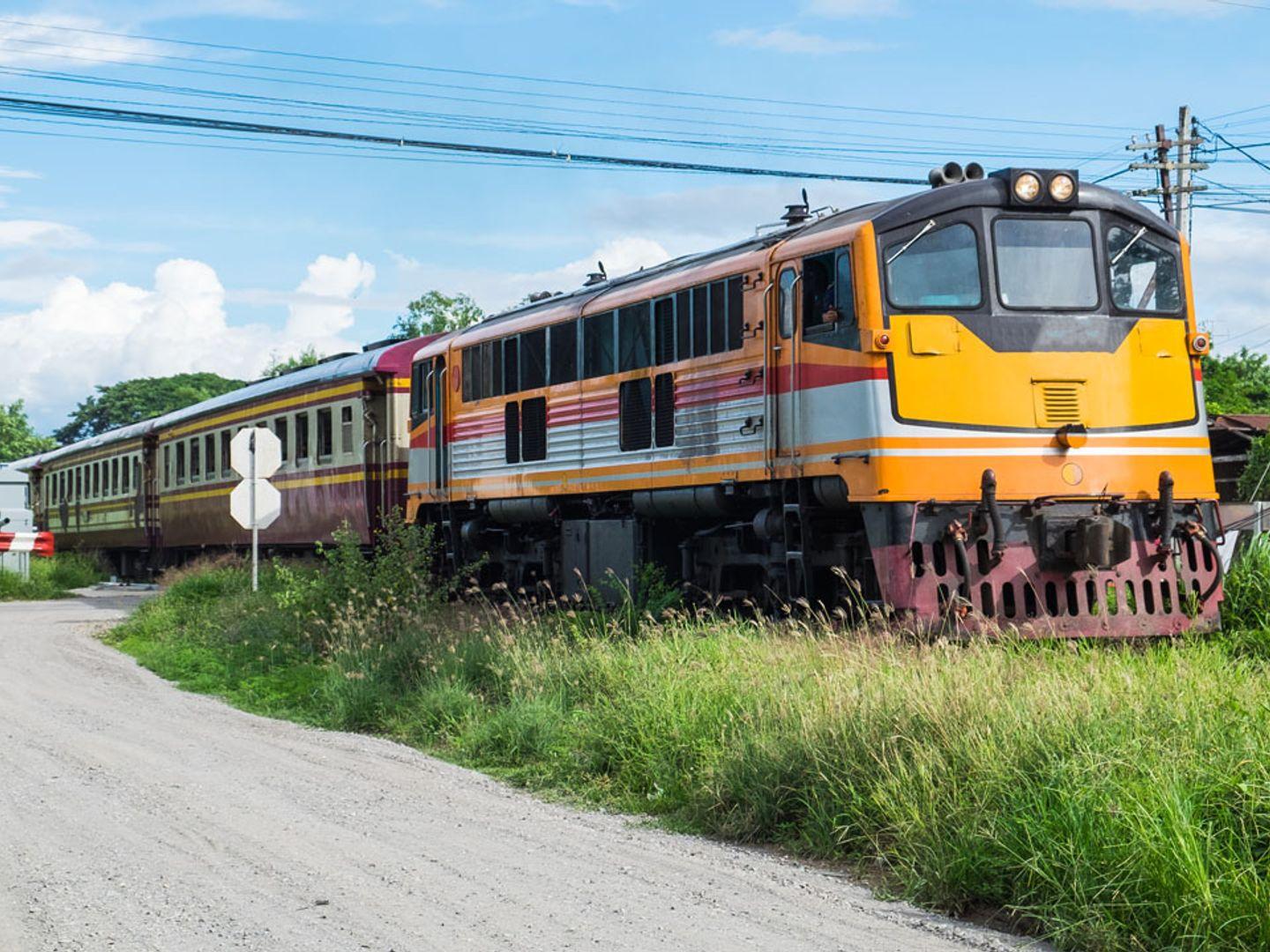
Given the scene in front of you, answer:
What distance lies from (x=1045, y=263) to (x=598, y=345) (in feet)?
17.2

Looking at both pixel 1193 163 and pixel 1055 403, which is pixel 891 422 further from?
pixel 1193 163

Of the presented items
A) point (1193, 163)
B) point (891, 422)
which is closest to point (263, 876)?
point (891, 422)

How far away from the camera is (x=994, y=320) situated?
12.5 metres

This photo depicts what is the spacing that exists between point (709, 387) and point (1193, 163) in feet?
78.3

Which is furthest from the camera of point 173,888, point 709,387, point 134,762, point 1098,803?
point 709,387

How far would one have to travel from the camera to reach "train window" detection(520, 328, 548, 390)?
17.8 meters

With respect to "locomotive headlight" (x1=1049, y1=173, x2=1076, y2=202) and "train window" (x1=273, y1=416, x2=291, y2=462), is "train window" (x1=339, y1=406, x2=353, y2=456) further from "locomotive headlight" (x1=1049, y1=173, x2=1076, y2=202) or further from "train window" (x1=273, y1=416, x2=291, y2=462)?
"locomotive headlight" (x1=1049, y1=173, x2=1076, y2=202)

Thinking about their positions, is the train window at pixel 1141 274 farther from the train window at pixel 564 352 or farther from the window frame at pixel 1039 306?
the train window at pixel 564 352

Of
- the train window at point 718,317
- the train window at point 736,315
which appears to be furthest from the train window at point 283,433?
the train window at point 736,315

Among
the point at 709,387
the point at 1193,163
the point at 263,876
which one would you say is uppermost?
the point at 1193,163

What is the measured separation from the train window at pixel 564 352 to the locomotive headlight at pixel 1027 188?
5737mm

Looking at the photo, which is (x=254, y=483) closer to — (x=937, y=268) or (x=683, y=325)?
(x=683, y=325)

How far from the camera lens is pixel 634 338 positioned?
1588 cm

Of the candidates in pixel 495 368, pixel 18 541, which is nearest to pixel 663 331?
pixel 495 368
